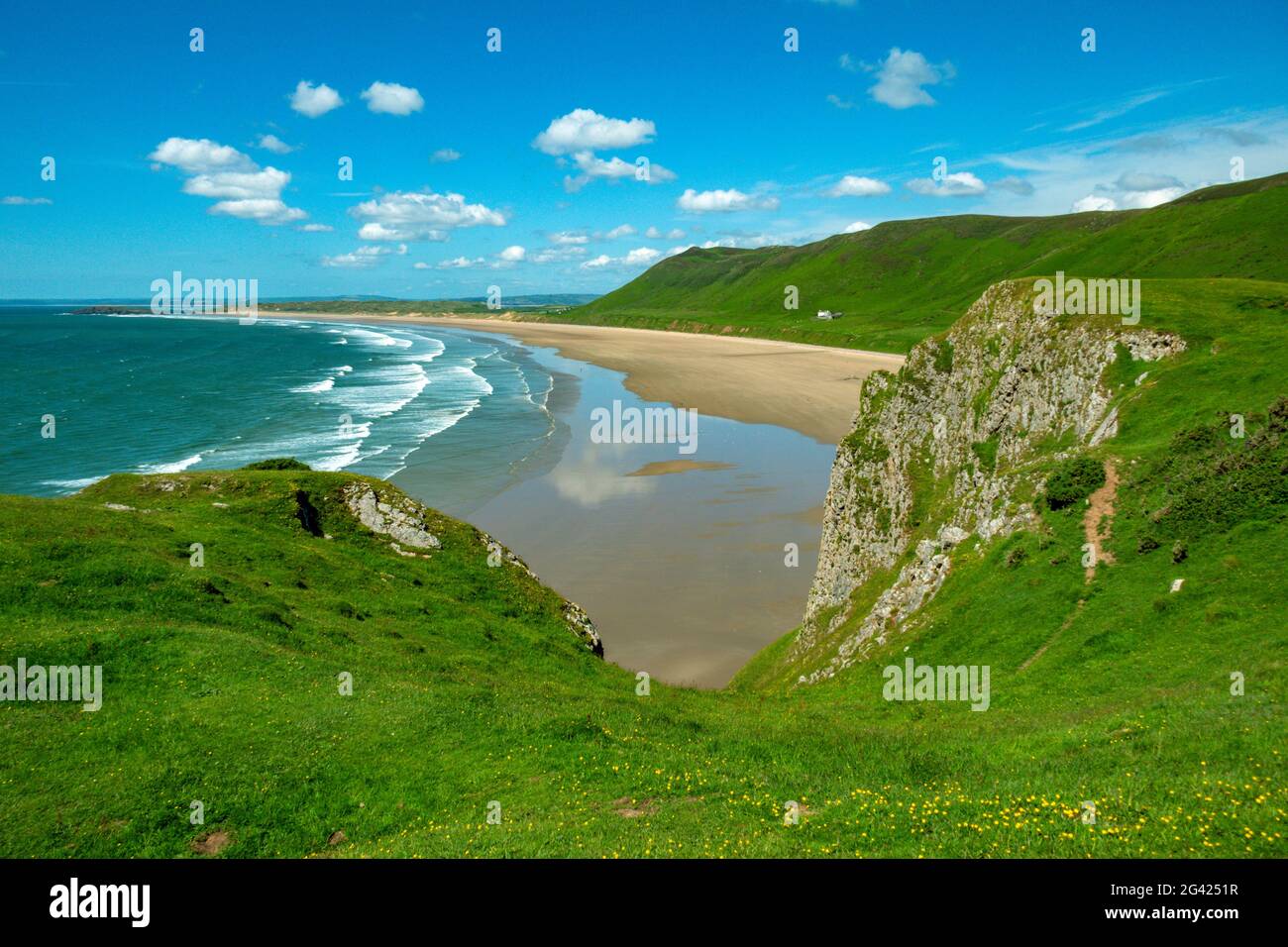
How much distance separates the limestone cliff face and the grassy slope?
246 cm

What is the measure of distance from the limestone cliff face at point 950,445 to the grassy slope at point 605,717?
2.46 metres

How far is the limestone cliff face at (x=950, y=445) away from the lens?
103 feet

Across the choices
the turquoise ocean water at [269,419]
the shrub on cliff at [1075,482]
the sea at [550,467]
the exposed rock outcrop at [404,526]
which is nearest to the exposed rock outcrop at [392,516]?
the exposed rock outcrop at [404,526]

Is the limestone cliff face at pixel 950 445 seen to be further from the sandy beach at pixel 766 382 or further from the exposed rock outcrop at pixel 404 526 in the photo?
the sandy beach at pixel 766 382

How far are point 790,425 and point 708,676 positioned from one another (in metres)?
67.1

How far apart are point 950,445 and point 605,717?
28.0 metres

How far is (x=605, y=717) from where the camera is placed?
2103cm

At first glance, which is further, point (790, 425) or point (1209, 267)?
point (1209, 267)

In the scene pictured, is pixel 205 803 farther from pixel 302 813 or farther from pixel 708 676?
pixel 708 676

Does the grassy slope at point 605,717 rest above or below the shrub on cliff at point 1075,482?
below

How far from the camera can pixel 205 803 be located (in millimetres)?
15164

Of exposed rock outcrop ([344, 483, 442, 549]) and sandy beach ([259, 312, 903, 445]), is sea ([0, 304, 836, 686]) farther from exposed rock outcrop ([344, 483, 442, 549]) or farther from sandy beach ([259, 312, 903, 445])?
exposed rock outcrop ([344, 483, 442, 549])

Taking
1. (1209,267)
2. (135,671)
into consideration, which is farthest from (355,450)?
(1209,267)

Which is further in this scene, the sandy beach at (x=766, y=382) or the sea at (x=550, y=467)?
the sandy beach at (x=766, y=382)
